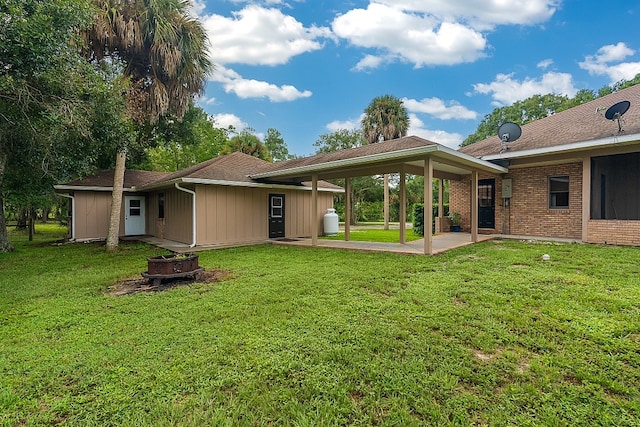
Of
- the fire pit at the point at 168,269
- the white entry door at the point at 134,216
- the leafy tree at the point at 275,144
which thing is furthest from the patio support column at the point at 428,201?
the leafy tree at the point at 275,144

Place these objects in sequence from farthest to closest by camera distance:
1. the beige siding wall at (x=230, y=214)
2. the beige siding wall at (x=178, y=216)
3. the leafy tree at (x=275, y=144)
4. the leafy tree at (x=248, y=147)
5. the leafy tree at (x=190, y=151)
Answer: the leafy tree at (x=275, y=144)
the leafy tree at (x=190, y=151)
the leafy tree at (x=248, y=147)
the beige siding wall at (x=178, y=216)
the beige siding wall at (x=230, y=214)

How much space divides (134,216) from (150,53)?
7.31m

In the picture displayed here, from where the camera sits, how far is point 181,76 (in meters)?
10.2

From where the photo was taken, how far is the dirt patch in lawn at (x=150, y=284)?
5.00 meters

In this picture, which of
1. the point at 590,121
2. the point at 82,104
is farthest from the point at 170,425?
the point at 590,121

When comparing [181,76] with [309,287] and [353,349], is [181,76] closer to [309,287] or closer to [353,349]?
[309,287]

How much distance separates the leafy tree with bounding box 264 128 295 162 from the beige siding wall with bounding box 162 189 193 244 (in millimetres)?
21143

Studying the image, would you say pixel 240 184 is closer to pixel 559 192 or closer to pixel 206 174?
pixel 206 174

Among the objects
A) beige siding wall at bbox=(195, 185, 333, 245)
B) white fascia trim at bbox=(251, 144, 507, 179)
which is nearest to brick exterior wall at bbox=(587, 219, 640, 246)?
white fascia trim at bbox=(251, 144, 507, 179)

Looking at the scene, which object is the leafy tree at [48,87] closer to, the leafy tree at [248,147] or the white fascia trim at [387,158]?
the white fascia trim at [387,158]

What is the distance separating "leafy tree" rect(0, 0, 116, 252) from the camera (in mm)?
4742

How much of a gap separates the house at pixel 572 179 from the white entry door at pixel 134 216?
44.5ft

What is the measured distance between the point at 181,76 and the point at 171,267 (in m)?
7.49

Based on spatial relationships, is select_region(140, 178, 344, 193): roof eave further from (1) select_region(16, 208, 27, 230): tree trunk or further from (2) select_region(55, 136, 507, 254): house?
(1) select_region(16, 208, 27, 230): tree trunk
